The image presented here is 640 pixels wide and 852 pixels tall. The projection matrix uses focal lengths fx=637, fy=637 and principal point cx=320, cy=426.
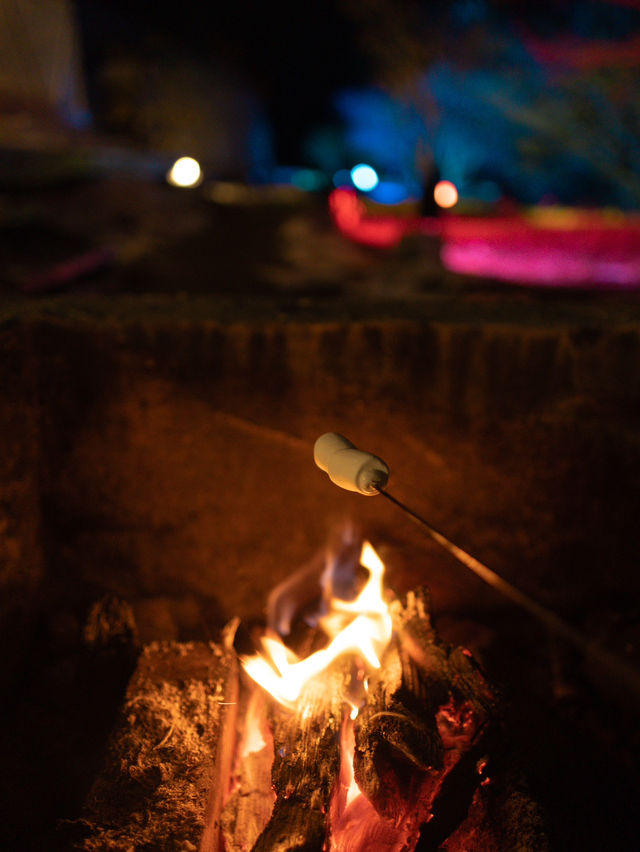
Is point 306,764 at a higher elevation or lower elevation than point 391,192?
lower

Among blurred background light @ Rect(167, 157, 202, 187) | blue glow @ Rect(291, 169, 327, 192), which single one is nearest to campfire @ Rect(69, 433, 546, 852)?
blurred background light @ Rect(167, 157, 202, 187)

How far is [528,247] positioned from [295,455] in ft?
16.4

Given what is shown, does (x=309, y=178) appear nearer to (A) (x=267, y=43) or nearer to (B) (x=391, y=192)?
(A) (x=267, y=43)

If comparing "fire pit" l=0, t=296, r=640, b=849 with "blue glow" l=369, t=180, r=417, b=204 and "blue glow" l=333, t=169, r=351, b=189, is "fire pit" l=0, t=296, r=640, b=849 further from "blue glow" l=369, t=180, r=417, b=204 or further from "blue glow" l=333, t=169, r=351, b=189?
"blue glow" l=333, t=169, r=351, b=189

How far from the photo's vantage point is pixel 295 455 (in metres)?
2.68

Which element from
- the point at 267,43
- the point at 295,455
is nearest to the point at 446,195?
the point at 295,455

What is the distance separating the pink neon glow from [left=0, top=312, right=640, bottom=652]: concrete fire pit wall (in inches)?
125

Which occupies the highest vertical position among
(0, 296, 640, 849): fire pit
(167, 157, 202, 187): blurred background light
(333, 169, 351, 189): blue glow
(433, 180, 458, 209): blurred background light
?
(333, 169, 351, 189): blue glow

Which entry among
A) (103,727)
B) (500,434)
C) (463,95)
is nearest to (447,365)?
(500,434)

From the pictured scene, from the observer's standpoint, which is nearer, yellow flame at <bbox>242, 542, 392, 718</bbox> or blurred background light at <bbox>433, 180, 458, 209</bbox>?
yellow flame at <bbox>242, 542, 392, 718</bbox>

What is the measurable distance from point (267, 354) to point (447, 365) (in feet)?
2.39

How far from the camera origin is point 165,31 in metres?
17.7

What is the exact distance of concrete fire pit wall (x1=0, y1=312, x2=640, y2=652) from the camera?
254 centimetres

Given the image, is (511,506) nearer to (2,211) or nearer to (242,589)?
(242,589)
